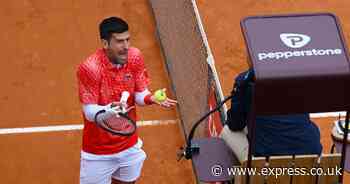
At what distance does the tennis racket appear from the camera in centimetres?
607

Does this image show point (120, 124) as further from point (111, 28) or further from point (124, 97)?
point (111, 28)

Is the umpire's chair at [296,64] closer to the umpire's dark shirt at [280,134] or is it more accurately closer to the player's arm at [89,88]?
the umpire's dark shirt at [280,134]

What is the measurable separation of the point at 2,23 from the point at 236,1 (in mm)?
3499

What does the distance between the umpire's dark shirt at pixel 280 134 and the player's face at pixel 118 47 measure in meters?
1.07

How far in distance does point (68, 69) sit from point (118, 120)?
393 centimetres

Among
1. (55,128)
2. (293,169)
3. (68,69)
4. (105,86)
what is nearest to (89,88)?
(105,86)

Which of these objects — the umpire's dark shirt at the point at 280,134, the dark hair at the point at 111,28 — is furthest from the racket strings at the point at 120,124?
the umpire's dark shirt at the point at 280,134

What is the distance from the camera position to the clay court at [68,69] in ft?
27.7

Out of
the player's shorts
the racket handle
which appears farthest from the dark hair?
the player's shorts

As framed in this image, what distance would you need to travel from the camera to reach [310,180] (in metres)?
5.45

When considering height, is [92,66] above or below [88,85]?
above

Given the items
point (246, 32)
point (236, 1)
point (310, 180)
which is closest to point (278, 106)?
point (246, 32)

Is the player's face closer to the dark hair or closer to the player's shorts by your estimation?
the dark hair

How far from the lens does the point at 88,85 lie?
20.8 ft
